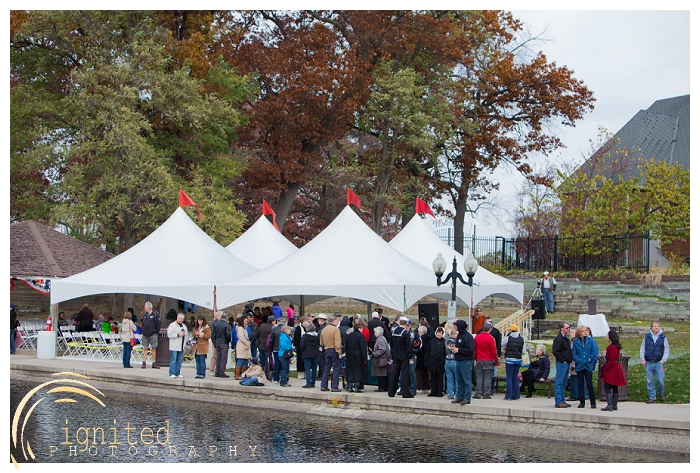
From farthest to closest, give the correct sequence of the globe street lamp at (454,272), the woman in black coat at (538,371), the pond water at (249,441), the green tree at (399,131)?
the green tree at (399,131) → the globe street lamp at (454,272) → the woman in black coat at (538,371) → the pond water at (249,441)

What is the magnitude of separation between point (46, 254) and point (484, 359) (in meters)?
17.8

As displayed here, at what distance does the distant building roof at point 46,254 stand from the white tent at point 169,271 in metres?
4.08

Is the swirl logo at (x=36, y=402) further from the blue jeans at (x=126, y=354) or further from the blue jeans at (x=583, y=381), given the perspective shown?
the blue jeans at (x=583, y=381)

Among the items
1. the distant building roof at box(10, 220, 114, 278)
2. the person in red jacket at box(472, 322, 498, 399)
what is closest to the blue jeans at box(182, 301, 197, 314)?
the distant building roof at box(10, 220, 114, 278)

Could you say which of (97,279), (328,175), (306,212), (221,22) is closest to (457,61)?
(328,175)

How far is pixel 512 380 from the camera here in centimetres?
1695

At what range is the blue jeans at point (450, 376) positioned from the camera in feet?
54.4

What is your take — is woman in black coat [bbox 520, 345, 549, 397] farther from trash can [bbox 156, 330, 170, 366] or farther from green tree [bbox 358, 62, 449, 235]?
green tree [bbox 358, 62, 449, 235]

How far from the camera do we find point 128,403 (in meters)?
17.6

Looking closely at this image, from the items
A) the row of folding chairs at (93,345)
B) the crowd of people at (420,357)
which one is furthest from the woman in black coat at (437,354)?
the row of folding chairs at (93,345)

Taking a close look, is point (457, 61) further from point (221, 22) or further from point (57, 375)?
point (57, 375)

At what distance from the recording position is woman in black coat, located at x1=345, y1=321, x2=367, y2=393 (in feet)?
58.6

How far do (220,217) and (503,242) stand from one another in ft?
46.3

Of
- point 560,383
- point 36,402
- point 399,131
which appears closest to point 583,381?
point 560,383
